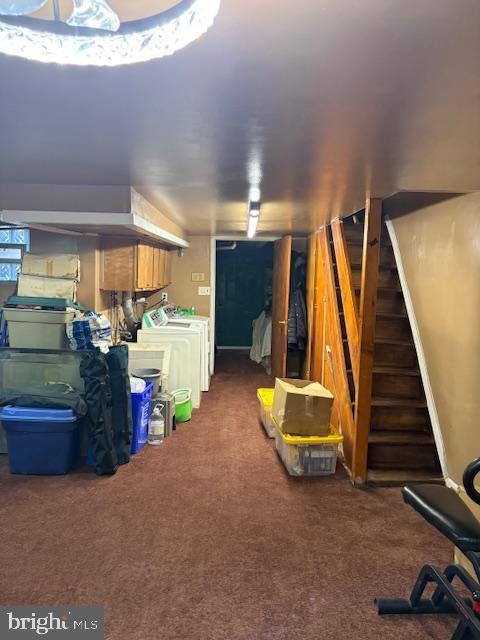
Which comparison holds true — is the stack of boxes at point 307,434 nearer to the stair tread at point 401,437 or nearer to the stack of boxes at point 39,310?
the stair tread at point 401,437

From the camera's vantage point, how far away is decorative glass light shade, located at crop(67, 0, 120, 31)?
29.3 inches

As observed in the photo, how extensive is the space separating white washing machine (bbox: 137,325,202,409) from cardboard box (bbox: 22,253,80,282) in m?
1.10

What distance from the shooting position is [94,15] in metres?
0.76

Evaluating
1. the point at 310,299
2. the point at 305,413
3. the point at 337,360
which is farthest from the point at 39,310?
the point at 310,299

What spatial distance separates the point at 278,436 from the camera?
3.59 m

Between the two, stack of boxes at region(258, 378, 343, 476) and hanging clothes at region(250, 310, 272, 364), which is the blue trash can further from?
hanging clothes at region(250, 310, 272, 364)

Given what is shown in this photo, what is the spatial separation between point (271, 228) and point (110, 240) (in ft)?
6.17

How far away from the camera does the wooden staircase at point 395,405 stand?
10.8ft

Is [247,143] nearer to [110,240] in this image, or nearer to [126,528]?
[126,528]

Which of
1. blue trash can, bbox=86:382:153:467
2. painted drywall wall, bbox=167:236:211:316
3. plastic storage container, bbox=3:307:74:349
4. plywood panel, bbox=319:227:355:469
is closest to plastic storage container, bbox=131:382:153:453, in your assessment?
blue trash can, bbox=86:382:153:467

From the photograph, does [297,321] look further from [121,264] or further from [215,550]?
[215,550]

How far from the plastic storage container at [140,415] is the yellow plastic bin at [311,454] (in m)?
1.18

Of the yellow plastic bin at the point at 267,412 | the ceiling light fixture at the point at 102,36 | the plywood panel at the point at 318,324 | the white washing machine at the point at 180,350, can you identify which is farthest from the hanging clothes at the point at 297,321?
the ceiling light fixture at the point at 102,36

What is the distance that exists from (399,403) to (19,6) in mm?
3397
